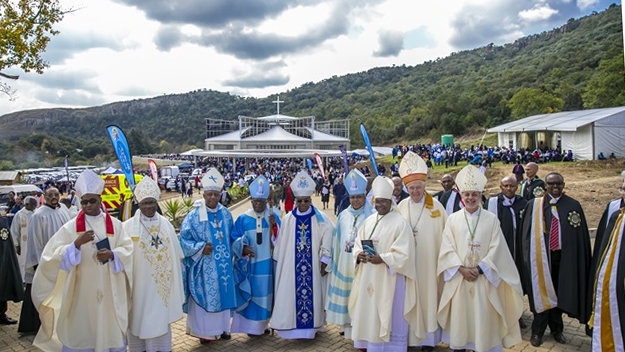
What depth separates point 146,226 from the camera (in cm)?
519

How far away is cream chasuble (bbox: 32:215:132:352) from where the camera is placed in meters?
4.57

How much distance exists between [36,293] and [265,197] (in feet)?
9.20

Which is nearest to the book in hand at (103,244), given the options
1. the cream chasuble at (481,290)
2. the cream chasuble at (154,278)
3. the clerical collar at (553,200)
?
the cream chasuble at (154,278)

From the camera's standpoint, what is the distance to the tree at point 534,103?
50781 mm

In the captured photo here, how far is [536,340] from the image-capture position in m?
5.68

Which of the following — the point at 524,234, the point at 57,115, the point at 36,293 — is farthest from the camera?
the point at 57,115

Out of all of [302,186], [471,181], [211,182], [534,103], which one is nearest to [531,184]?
[471,181]

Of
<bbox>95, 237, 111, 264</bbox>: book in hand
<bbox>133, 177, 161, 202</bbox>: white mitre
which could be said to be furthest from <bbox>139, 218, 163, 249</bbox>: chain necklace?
<bbox>95, 237, 111, 264</bbox>: book in hand

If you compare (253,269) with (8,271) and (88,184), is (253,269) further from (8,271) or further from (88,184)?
(8,271)

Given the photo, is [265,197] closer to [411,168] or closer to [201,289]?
[201,289]

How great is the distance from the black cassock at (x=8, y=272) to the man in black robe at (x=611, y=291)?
7.53 metres

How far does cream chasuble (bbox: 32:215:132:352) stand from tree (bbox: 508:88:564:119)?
54.2m

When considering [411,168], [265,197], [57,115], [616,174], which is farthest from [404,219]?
[57,115]

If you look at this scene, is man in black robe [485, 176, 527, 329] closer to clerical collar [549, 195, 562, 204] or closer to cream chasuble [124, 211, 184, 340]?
clerical collar [549, 195, 562, 204]
